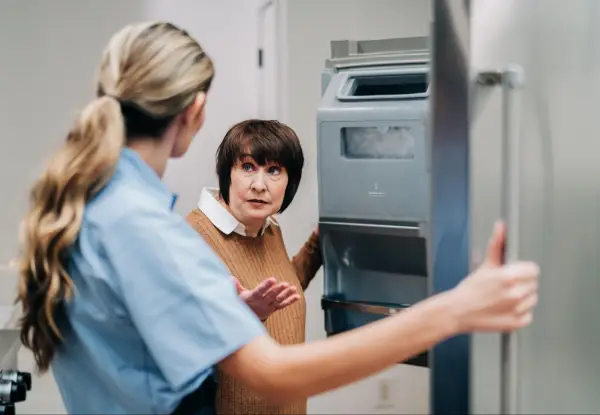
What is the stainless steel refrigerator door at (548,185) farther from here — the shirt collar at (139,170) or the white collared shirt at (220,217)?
the white collared shirt at (220,217)

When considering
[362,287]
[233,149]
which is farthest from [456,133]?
[362,287]

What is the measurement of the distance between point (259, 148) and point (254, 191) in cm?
10

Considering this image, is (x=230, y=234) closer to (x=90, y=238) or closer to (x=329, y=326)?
(x=329, y=326)

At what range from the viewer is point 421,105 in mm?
1635

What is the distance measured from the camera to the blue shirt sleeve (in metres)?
0.90

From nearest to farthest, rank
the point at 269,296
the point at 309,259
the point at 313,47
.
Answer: the point at 269,296
the point at 309,259
the point at 313,47

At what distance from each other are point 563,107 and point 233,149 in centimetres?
80

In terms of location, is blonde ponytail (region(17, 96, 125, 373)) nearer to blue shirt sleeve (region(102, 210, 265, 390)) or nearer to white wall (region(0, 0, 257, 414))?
blue shirt sleeve (region(102, 210, 265, 390))

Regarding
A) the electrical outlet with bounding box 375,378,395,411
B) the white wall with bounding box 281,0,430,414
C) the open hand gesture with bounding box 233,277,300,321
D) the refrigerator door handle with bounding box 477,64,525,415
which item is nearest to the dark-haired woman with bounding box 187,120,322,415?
the open hand gesture with bounding box 233,277,300,321

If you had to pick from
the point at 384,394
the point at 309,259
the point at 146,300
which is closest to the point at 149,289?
the point at 146,300

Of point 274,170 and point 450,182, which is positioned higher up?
point 450,182

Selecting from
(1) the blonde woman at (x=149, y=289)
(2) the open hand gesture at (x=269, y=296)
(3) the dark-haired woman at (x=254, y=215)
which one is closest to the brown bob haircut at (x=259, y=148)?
(3) the dark-haired woman at (x=254, y=215)

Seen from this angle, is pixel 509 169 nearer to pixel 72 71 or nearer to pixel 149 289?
pixel 149 289

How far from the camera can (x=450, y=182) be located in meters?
0.92
